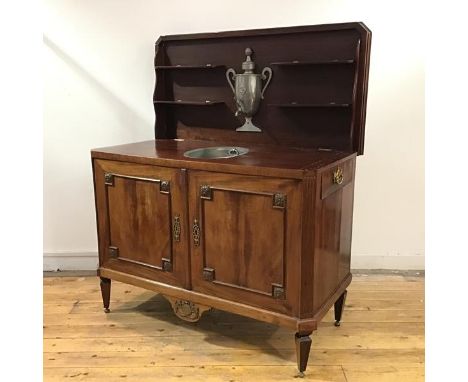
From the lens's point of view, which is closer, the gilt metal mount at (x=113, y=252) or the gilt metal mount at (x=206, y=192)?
the gilt metal mount at (x=206, y=192)

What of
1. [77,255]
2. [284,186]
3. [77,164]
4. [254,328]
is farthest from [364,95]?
[77,255]

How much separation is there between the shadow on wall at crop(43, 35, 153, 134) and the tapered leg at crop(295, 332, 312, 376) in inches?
59.5

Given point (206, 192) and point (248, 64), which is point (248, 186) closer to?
point (206, 192)

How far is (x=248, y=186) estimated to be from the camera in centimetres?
172

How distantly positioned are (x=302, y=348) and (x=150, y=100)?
5.29 feet

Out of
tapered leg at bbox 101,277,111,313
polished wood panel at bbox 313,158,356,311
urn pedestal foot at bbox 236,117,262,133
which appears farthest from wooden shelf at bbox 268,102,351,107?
tapered leg at bbox 101,277,111,313

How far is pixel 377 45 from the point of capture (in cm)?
241

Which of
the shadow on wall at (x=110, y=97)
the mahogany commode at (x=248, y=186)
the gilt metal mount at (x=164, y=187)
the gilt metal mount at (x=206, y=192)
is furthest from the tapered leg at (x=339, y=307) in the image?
the shadow on wall at (x=110, y=97)

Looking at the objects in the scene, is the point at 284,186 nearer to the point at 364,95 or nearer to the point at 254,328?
the point at 364,95

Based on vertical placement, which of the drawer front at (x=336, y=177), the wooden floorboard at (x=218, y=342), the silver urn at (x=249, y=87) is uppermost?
the silver urn at (x=249, y=87)

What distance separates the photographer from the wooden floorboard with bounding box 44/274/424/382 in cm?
181

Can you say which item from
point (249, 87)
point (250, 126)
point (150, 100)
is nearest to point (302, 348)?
point (250, 126)

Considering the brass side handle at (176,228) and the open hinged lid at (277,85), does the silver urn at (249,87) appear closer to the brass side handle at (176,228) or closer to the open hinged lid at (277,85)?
the open hinged lid at (277,85)

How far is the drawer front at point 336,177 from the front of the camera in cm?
169
